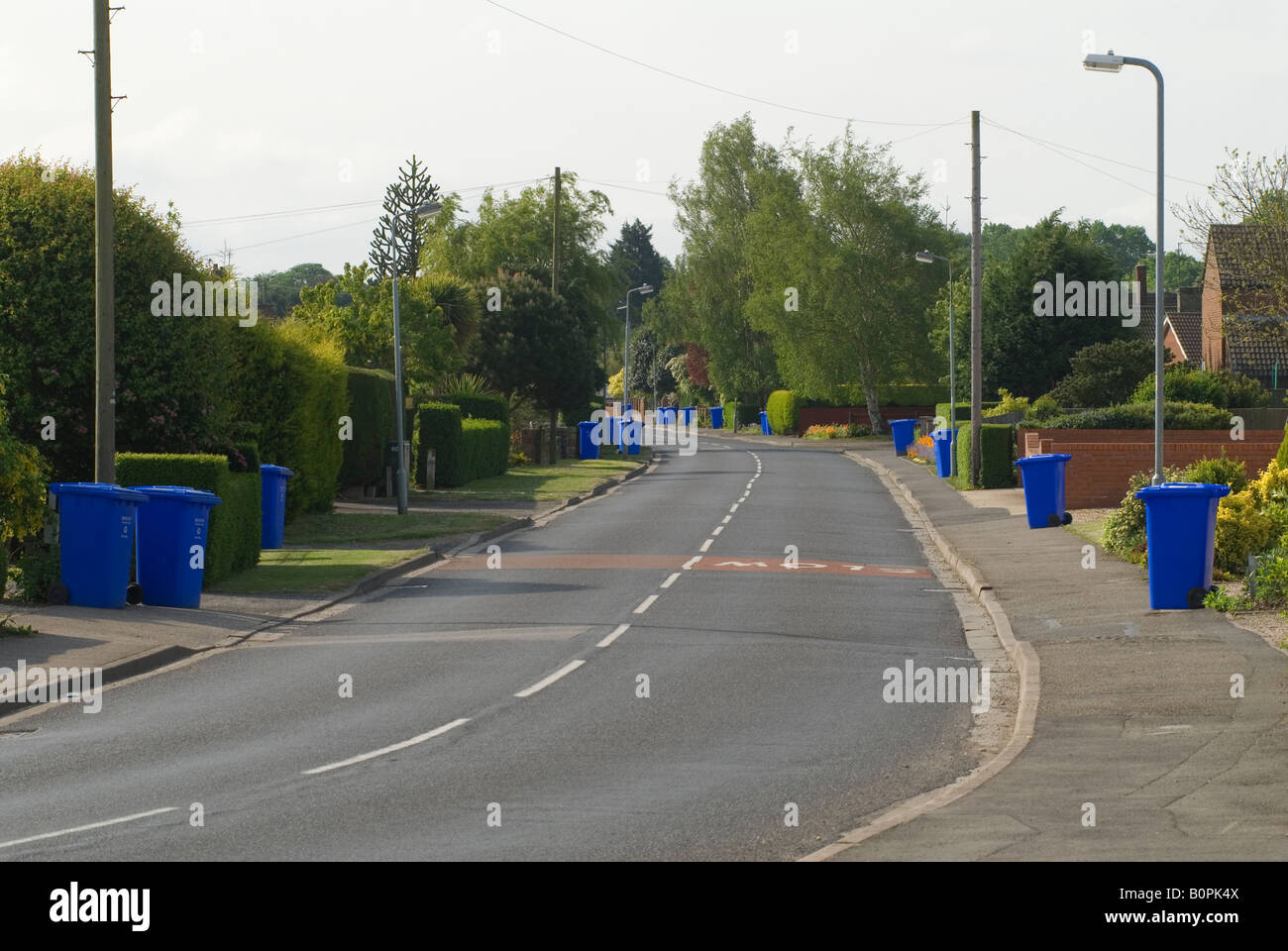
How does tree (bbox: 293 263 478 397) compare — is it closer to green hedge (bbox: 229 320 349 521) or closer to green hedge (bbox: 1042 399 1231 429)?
green hedge (bbox: 229 320 349 521)

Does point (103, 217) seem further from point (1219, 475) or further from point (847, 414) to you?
point (847, 414)

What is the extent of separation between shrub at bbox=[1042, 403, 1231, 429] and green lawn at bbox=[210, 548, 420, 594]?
1633 cm

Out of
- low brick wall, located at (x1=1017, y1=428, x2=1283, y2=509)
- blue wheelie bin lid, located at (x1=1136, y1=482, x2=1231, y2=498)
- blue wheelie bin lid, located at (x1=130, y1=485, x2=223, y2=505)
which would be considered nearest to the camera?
blue wheelie bin lid, located at (x1=1136, y1=482, x2=1231, y2=498)

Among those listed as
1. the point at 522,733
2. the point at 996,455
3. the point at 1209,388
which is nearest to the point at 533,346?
the point at 996,455

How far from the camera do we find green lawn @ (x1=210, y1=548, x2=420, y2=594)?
2047cm

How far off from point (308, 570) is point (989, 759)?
13.5 metres

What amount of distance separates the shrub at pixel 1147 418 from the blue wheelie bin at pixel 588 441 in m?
28.6


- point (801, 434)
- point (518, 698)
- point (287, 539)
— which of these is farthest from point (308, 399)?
point (801, 434)

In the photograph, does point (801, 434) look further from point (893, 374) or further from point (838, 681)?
point (838, 681)

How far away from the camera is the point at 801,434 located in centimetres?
8338

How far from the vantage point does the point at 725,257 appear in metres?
89.3

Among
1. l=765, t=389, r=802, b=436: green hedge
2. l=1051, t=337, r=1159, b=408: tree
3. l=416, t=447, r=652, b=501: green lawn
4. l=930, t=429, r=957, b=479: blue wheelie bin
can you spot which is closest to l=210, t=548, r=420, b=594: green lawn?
l=416, t=447, r=652, b=501: green lawn

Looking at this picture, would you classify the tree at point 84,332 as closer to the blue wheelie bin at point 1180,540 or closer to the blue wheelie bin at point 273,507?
the blue wheelie bin at point 273,507

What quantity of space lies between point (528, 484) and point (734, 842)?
117ft
